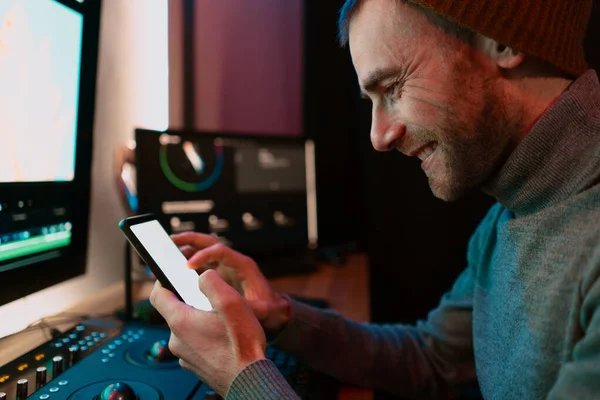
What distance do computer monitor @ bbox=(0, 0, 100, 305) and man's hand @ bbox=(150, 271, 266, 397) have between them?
0.98ft

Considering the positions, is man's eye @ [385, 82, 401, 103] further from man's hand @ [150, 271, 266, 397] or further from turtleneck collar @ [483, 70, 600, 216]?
man's hand @ [150, 271, 266, 397]

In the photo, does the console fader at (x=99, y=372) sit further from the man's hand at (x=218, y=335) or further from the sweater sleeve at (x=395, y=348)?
the sweater sleeve at (x=395, y=348)

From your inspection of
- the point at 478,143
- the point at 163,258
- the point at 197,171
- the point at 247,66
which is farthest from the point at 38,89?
the point at 247,66

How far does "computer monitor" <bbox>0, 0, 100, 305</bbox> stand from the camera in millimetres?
667

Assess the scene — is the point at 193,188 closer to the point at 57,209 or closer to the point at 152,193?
the point at 152,193

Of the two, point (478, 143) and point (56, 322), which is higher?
point (478, 143)

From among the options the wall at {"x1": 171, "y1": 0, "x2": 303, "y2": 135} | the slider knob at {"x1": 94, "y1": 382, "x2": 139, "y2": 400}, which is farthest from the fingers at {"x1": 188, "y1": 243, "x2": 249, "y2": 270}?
the wall at {"x1": 171, "y1": 0, "x2": 303, "y2": 135}

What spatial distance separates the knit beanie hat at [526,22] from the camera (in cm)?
62

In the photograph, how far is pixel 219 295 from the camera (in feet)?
1.82

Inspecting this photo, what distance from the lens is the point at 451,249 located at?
1537 mm

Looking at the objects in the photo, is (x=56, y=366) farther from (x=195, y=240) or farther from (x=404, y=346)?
(x=404, y=346)

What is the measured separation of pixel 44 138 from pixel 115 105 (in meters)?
0.51

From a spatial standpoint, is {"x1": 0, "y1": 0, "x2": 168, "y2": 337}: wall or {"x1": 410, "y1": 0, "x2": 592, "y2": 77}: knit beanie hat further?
{"x1": 0, "y1": 0, "x2": 168, "y2": 337}: wall

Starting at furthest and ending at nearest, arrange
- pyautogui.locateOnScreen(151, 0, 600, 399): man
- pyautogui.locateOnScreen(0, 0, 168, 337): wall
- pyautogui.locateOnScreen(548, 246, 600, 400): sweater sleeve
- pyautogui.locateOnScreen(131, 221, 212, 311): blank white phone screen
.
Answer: pyautogui.locateOnScreen(0, 0, 168, 337): wall < pyautogui.locateOnScreen(131, 221, 212, 311): blank white phone screen < pyautogui.locateOnScreen(151, 0, 600, 399): man < pyautogui.locateOnScreen(548, 246, 600, 400): sweater sleeve
